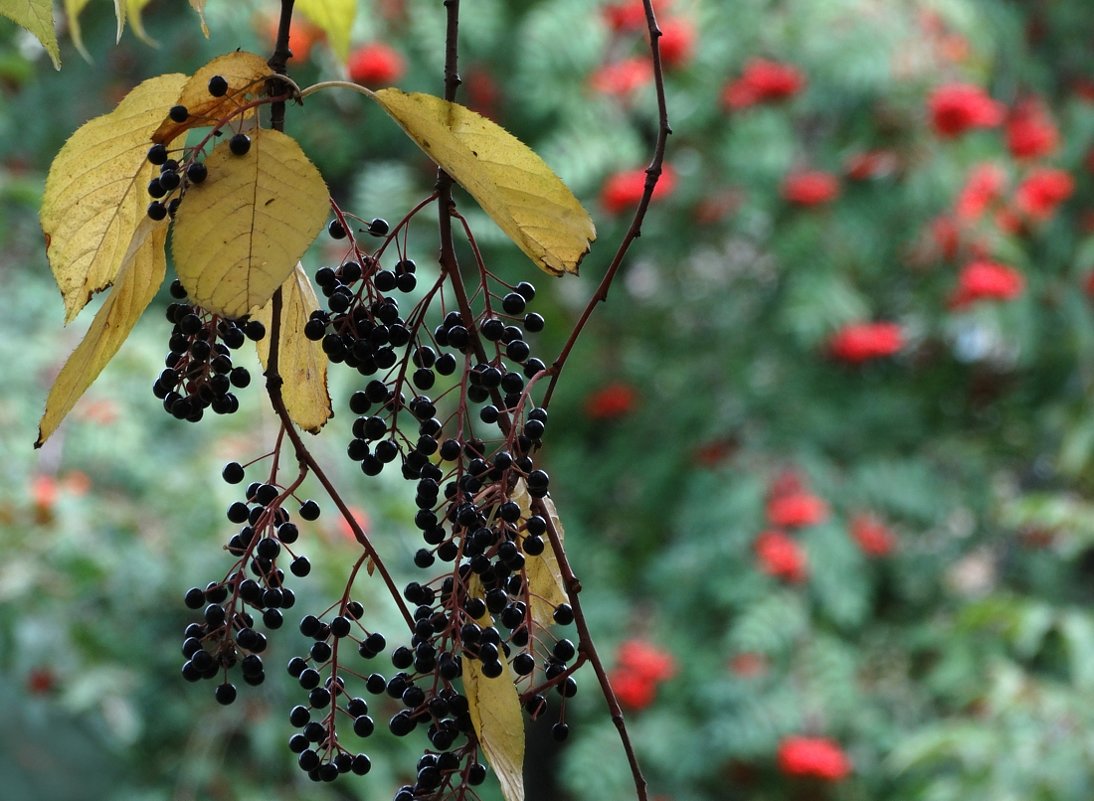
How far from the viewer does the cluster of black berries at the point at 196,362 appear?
21.1 inches

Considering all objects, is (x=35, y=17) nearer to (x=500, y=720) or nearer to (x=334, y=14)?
(x=334, y=14)

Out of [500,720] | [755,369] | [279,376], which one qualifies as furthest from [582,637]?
[755,369]

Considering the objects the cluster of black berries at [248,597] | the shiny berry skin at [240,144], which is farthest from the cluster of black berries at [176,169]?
the cluster of black berries at [248,597]

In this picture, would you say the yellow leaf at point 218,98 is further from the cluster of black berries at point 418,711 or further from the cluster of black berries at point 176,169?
the cluster of black berries at point 418,711

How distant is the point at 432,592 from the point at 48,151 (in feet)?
11.7

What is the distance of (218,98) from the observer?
476 mm

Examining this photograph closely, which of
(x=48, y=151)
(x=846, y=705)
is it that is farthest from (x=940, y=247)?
(x=48, y=151)

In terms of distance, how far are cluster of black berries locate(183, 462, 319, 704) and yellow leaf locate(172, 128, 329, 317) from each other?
123 mm

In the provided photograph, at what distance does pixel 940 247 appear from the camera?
12.3ft

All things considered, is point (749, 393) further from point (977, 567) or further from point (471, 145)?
point (471, 145)

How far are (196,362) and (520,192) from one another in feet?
0.51

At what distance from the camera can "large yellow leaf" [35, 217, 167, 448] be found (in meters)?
0.46

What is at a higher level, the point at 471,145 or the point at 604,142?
the point at 604,142

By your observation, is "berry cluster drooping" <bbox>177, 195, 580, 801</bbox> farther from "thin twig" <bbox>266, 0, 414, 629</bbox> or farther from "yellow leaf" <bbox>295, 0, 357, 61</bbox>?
"yellow leaf" <bbox>295, 0, 357, 61</bbox>
